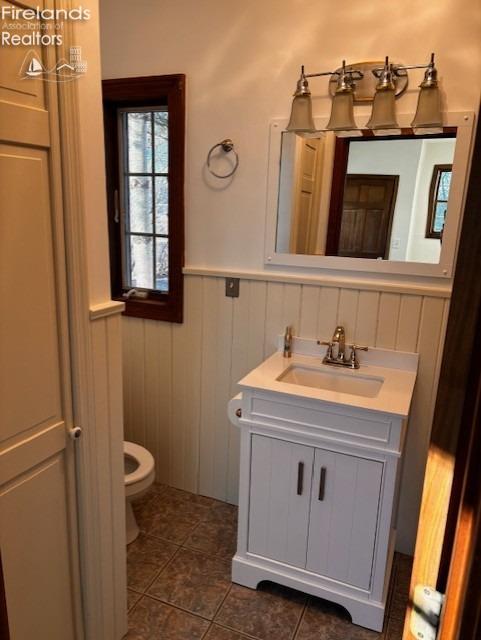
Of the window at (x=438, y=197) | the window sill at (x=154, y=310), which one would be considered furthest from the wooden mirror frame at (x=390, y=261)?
the window sill at (x=154, y=310)

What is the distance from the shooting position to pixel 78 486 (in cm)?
141

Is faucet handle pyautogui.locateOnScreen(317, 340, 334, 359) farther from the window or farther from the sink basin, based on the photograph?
the window

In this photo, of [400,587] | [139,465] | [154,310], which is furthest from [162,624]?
[154,310]

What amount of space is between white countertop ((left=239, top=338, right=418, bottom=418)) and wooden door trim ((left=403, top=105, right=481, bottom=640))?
40.9 inches

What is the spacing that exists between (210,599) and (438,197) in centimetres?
190

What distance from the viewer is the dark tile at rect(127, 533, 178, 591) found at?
1.98 metres

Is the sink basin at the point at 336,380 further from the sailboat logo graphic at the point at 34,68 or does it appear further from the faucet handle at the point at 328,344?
the sailboat logo graphic at the point at 34,68

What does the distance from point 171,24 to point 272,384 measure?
1.75 m

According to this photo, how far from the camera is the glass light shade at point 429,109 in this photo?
68.3 inches

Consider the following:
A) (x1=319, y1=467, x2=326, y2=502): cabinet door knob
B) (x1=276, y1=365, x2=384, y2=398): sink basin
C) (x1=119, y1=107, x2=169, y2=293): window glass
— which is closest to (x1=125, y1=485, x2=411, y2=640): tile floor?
(x1=319, y1=467, x2=326, y2=502): cabinet door knob

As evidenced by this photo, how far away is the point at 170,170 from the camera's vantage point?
7.51 feet

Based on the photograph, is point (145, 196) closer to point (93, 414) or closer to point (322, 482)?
point (93, 414)

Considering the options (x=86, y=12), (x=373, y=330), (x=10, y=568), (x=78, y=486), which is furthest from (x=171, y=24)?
(x=10, y=568)

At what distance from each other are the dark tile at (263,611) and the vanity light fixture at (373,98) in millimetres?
1986
